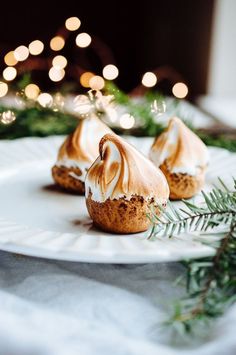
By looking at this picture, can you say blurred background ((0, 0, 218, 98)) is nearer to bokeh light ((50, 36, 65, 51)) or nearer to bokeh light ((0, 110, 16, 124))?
bokeh light ((50, 36, 65, 51))

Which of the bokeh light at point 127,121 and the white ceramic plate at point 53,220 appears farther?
the bokeh light at point 127,121

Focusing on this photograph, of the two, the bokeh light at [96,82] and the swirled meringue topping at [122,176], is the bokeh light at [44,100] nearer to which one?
the bokeh light at [96,82]

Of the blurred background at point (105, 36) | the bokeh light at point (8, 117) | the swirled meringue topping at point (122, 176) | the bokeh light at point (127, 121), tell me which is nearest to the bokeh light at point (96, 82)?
the bokeh light at point (127, 121)

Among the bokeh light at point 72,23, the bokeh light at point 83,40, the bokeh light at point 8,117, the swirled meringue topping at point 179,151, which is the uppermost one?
the bokeh light at point 72,23

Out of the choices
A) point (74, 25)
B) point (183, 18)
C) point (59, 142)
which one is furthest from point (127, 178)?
point (74, 25)

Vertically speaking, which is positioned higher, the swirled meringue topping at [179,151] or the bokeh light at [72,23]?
the bokeh light at [72,23]

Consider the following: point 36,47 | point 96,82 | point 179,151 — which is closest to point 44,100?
point 96,82

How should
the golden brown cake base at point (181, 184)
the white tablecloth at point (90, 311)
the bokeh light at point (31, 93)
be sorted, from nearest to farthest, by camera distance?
the white tablecloth at point (90, 311) → the golden brown cake base at point (181, 184) → the bokeh light at point (31, 93)

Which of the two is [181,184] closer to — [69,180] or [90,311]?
[69,180]
